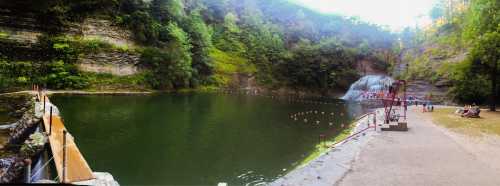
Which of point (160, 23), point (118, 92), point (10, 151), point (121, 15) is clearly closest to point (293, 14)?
point (160, 23)

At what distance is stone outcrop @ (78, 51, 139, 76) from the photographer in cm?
4328

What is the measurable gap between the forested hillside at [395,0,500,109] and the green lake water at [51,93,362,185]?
13504mm

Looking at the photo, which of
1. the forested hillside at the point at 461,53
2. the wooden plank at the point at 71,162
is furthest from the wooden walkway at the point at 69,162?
the forested hillside at the point at 461,53

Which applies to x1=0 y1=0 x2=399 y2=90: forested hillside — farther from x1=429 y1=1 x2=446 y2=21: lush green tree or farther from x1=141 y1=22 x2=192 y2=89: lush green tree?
x1=429 y1=1 x2=446 y2=21: lush green tree

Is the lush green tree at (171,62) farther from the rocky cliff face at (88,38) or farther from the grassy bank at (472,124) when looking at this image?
the grassy bank at (472,124)

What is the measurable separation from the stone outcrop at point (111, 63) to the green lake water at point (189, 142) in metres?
14.2

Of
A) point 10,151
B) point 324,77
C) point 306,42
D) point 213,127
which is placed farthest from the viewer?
point 306,42

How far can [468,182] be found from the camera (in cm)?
1067

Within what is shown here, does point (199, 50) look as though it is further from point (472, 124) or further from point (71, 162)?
point (71, 162)

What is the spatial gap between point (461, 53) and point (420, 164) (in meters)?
40.5

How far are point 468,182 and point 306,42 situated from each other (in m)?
65.7

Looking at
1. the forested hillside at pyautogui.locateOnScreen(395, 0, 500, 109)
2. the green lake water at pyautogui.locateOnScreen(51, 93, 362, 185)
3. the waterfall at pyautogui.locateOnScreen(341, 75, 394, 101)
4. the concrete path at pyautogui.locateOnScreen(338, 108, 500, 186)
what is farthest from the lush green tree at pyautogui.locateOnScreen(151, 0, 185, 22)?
the concrete path at pyautogui.locateOnScreen(338, 108, 500, 186)

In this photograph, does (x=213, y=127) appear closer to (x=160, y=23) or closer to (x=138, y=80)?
(x=138, y=80)

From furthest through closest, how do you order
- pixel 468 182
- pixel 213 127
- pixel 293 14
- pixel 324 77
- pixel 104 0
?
pixel 293 14
pixel 324 77
pixel 104 0
pixel 213 127
pixel 468 182
